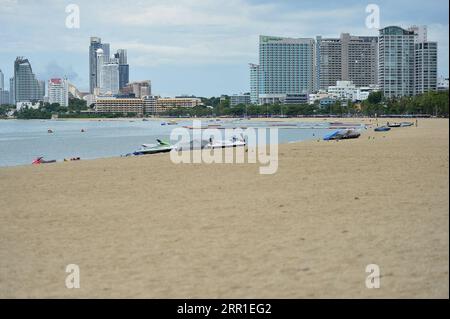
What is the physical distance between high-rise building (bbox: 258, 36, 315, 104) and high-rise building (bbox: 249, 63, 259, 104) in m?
1.25

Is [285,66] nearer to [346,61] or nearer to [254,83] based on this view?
[254,83]

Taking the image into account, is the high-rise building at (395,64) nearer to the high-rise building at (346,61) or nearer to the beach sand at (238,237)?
the high-rise building at (346,61)

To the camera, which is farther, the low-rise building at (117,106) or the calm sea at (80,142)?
the low-rise building at (117,106)

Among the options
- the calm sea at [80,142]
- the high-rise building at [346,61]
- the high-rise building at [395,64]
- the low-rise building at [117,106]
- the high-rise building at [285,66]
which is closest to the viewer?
the calm sea at [80,142]

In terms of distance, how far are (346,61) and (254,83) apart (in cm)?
2729

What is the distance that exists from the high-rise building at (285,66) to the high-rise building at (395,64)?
54.1 metres

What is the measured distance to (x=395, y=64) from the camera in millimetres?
121312

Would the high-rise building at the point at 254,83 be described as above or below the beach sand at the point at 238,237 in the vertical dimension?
above

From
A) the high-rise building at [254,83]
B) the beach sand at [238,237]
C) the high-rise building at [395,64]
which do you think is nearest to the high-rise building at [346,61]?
the high-rise building at [395,64]

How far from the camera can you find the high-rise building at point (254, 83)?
7515 inches

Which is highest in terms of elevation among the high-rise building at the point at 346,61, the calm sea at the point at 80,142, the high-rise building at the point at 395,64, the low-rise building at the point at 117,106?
the high-rise building at the point at 346,61

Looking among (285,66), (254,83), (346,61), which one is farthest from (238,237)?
(285,66)

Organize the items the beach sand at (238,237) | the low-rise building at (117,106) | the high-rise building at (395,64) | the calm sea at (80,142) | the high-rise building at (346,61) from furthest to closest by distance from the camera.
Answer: the low-rise building at (117,106)
the high-rise building at (346,61)
the high-rise building at (395,64)
the calm sea at (80,142)
the beach sand at (238,237)
